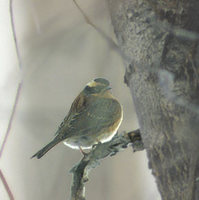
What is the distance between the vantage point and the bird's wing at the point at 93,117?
6.92ft

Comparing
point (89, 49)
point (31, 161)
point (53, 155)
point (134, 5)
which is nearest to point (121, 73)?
point (89, 49)

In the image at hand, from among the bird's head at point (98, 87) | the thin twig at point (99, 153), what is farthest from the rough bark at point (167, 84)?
the bird's head at point (98, 87)

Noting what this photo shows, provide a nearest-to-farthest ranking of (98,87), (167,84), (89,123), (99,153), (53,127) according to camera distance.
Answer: (167,84) < (99,153) < (89,123) < (98,87) < (53,127)

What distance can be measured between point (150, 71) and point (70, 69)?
7.73 feet

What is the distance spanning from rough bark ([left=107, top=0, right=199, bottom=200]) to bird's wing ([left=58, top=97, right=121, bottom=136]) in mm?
570

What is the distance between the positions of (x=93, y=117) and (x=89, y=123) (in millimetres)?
40

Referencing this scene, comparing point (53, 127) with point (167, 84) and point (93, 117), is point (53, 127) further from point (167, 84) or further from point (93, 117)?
point (167, 84)

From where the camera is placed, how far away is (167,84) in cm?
141

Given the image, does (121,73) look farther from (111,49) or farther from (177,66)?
(177,66)

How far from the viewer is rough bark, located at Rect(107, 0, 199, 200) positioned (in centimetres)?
134

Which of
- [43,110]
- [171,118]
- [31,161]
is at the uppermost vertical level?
[171,118]

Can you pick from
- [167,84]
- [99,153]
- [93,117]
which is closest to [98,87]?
[93,117]

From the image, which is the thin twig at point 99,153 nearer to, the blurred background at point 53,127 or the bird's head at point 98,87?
the bird's head at point 98,87

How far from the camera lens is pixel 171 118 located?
1.39 metres
